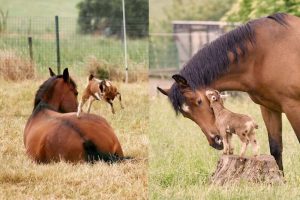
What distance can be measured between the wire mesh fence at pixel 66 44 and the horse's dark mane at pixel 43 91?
4 cm

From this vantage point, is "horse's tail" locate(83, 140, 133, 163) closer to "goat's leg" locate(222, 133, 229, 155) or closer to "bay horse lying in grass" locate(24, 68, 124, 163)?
"bay horse lying in grass" locate(24, 68, 124, 163)

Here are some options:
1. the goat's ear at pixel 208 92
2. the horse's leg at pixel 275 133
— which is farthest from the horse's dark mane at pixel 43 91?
the horse's leg at pixel 275 133

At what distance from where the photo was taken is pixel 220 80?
3.07 m

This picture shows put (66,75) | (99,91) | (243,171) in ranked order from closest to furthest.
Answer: (99,91), (66,75), (243,171)

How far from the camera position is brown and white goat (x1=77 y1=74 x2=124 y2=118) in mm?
2557

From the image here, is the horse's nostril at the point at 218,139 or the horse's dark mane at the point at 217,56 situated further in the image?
the horse's dark mane at the point at 217,56

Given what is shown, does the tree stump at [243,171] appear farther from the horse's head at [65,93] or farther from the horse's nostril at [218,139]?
the horse's head at [65,93]

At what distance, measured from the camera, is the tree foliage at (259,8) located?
552 centimetres

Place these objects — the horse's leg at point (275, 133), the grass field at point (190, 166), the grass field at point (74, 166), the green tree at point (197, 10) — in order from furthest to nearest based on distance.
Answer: the green tree at point (197, 10) → the horse's leg at point (275, 133) → the grass field at point (190, 166) → the grass field at point (74, 166)

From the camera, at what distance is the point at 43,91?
272 centimetres

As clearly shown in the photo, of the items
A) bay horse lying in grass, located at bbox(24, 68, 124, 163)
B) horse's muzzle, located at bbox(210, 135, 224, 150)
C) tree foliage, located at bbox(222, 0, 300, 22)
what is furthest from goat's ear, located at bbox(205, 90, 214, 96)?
tree foliage, located at bbox(222, 0, 300, 22)

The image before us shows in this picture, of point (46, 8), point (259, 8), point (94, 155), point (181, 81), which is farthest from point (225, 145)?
point (259, 8)

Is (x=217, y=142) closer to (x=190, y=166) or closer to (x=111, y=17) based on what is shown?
(x=190, y=166)

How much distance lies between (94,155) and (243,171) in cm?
64
